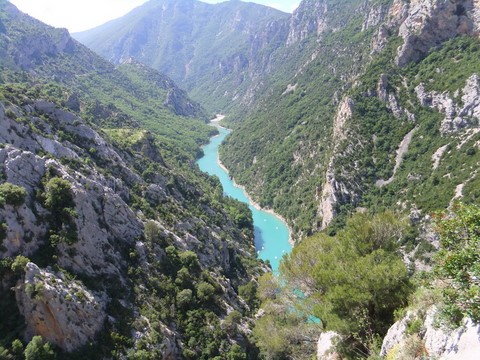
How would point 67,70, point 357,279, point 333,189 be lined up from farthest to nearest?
point 67,70 < point 333,189 < point 357,279

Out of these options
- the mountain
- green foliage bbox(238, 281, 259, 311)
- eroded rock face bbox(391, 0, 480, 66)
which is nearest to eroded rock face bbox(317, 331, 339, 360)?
the mountain

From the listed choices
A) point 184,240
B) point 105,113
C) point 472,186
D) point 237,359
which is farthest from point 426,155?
point 105,113

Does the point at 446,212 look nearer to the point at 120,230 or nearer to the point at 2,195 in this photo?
the point at 2,195

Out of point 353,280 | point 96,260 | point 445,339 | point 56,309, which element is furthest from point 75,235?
point 445,339

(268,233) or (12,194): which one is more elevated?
(12,194)

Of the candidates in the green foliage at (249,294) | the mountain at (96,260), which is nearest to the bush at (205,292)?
the mountain at (96,260)

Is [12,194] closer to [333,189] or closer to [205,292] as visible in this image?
[205,292]
